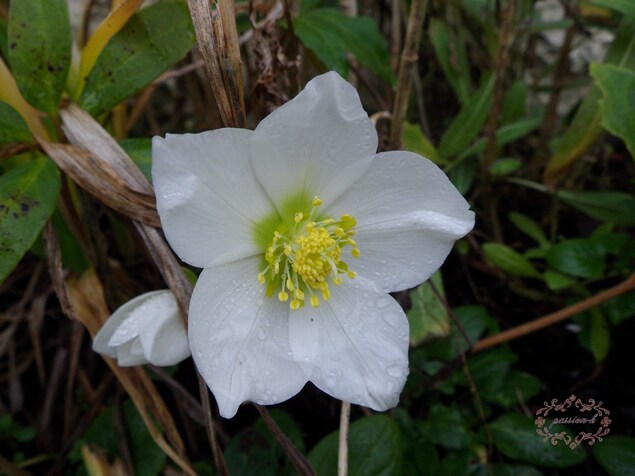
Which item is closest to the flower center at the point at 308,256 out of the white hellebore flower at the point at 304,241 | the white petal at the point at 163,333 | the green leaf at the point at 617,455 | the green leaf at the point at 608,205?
the white hellebore flower at the point at 304,241

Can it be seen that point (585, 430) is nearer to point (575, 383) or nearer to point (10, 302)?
point (575, 383)

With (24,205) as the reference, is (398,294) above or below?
below

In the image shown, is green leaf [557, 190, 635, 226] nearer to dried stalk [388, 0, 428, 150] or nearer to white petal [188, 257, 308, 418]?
dried stalk [388, 0, 428, 150]

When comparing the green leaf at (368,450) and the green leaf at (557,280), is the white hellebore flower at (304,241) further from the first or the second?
the green leaf at (557,280)

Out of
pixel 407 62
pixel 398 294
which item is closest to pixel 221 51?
pixel 407 62

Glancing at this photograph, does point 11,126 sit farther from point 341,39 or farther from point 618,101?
point 618,101

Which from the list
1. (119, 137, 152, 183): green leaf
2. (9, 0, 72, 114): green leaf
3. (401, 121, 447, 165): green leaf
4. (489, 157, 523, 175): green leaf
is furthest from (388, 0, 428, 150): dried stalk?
(9, 0, 72, 114): green leaf

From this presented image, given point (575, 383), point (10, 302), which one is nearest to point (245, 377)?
point (575, 383)
